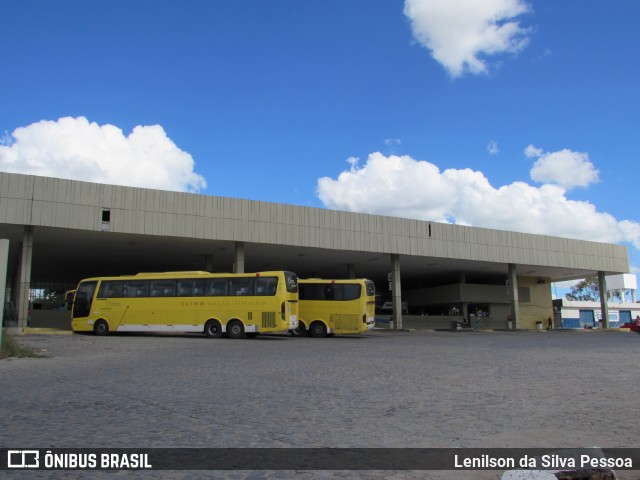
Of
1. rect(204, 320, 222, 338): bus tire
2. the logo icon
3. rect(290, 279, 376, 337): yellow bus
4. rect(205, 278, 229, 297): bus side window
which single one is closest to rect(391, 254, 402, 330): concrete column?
rect(290, 279, 376, 337): yellow bus

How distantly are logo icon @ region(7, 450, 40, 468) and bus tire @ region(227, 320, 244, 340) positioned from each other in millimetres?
19896

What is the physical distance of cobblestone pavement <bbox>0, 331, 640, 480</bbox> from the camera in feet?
17.1

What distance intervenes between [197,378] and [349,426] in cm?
482

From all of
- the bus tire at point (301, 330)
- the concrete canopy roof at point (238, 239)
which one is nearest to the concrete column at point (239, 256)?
the concrete canopy roof at point (238, 239)

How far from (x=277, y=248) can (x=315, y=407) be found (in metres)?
28.1

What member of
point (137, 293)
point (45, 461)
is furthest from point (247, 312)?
point (45, 461)

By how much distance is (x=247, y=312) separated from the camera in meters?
24.5

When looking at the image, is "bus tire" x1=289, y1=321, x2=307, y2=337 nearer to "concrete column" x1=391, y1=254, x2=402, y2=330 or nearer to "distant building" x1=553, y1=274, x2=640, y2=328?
"concrete column" x1=391, y1=254, x2=402, y2=330

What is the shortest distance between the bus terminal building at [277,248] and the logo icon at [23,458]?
33.2ft

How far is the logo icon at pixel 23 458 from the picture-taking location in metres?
4.41

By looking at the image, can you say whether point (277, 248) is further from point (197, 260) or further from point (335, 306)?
point (197, 260)

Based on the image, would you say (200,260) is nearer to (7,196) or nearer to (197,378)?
(7,196)

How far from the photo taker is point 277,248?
3497 centimetres

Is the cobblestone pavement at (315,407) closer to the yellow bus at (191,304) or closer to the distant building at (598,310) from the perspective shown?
the yellow bus at (191,304)
